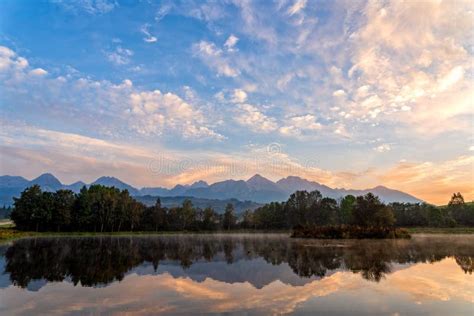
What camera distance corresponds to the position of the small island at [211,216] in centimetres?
9294

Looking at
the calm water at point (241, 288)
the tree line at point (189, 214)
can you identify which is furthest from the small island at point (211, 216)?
the calm water at point (241, 288)

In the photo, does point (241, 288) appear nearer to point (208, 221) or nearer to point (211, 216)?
point (208, 221)

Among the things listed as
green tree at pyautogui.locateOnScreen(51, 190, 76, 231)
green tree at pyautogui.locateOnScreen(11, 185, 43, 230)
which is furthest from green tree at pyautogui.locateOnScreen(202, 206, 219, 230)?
green tree at pyautogui.locateOnScreen(11, 185, 43, 230)

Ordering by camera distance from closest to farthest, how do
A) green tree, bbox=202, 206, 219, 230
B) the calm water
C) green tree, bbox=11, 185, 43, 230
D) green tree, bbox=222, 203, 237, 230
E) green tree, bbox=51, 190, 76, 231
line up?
the calm water → green tree, bbox=11, 185, 43, 230 → green tree, bbox=51, 190, 76, 231 → green tree, bbox=202, 206, 219, 230 → green tree, bbox=222, 203, 237, 230

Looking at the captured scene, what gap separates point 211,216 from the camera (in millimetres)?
135250

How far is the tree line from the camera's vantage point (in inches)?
4021

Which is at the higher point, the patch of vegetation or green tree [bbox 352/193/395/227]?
green tree [bbox 352/193/395/227]

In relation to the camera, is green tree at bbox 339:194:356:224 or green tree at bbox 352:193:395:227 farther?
green tree at bbox 339:194:356:224

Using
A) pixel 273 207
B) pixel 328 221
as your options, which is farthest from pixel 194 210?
pixel 328 221

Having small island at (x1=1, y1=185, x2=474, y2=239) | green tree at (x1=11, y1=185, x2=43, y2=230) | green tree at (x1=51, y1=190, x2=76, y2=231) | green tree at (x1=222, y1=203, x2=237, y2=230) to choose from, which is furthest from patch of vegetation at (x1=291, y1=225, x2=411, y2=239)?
green tree at (x1=11, y1=185, x2=43, y2=230)

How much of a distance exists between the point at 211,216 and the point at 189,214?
841cm

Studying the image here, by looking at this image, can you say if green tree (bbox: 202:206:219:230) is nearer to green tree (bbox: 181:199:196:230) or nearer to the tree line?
the tree line

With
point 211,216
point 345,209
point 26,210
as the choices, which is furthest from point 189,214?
point 345,209

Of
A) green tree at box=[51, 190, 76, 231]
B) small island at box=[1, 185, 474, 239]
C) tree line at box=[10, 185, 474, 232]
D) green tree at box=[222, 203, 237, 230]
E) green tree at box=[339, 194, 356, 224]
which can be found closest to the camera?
small island at box=[1, 185, 474, 239]
